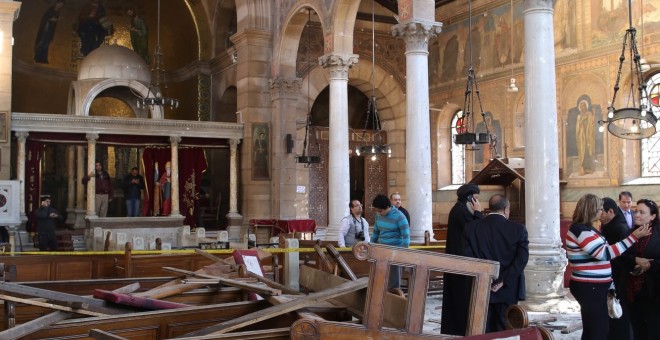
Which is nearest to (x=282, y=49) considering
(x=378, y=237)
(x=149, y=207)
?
(x=149, y=207)

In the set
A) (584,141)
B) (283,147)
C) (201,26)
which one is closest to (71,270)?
(283,147)

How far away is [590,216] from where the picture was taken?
583 centimetres

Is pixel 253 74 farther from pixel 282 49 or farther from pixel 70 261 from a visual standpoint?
pixel 70 261

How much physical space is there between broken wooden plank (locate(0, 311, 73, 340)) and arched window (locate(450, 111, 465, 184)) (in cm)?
1733

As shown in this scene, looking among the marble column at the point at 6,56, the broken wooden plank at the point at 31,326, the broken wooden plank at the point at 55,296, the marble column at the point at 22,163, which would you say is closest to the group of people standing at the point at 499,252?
the broken wooden plank at the point at 55,296

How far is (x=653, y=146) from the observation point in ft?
51.1

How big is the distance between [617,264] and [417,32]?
7387mm

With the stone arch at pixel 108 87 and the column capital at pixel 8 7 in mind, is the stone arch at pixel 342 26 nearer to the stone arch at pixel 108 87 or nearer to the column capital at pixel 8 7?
the stone arch at pixel 108 87

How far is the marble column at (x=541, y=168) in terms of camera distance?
937cm

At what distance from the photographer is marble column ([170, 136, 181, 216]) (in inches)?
740

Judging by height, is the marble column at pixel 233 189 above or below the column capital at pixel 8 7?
below

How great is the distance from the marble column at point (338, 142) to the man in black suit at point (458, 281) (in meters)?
10.0

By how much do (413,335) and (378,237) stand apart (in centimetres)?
458

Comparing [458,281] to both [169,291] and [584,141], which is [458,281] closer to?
[169,291]
